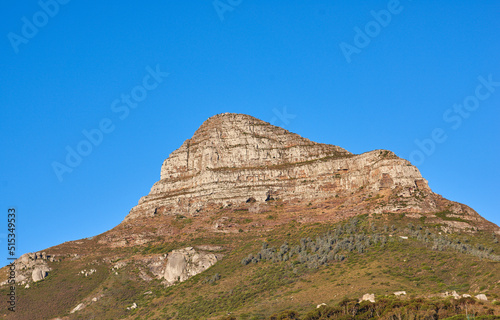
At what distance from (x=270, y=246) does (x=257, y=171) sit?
37463 mm

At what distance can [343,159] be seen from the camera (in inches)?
6245

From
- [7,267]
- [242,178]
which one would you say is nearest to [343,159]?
[242,178]

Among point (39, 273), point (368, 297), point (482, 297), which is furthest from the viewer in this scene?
point (39, 273)

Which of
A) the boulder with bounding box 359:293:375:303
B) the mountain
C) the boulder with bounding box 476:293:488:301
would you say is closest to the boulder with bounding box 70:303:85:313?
the mountain

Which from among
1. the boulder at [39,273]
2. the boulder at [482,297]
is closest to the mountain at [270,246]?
the boulder at [482,297]

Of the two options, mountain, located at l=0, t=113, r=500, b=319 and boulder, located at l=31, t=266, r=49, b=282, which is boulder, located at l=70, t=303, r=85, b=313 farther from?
boulder, located at l=31, t=266, r=49, b=282

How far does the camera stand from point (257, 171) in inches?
6501

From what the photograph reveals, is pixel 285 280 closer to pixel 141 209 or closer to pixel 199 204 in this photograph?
pixel 199 204

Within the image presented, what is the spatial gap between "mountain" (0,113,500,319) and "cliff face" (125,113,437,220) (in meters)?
0.33

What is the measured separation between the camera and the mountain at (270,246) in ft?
319

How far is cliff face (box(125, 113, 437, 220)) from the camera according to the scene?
149 metres

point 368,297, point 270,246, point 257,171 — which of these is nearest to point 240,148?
point 257,171

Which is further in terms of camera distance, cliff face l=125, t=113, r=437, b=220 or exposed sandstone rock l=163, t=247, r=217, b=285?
cliff face l=125, t=113, r=437, b=220

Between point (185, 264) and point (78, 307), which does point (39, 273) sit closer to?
point (78, 307)
